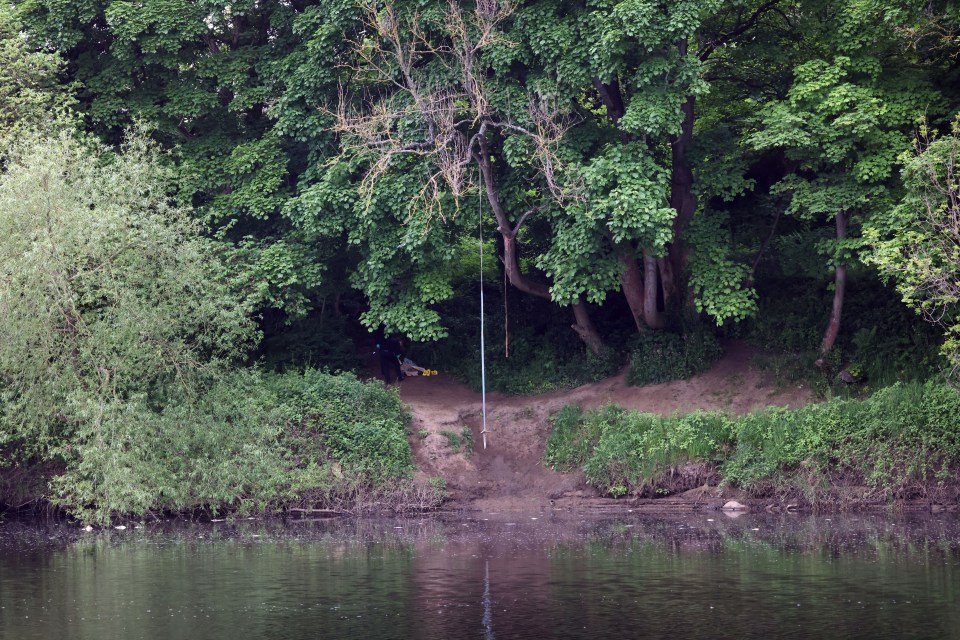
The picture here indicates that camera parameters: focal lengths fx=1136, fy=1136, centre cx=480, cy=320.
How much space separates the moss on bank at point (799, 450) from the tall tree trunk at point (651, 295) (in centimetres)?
325

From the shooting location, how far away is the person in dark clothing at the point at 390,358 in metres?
33.8

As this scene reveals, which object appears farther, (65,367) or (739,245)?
(739,245)

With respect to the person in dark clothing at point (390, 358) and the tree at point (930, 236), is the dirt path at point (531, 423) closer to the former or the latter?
the person in dark clothing at point (390, 358)

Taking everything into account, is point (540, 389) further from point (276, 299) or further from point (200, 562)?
point (200, 562)

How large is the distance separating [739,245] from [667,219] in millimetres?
5302

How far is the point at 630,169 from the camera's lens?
26703 millimetres

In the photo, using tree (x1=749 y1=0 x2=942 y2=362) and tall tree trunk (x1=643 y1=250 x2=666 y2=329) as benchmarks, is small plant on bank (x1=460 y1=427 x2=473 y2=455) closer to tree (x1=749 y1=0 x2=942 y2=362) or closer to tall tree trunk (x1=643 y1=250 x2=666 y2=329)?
tall tree trunk (x1=643 y1=250 x2=666 y2=329)

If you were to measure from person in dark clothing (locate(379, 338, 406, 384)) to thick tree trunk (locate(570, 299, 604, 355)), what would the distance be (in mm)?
5354

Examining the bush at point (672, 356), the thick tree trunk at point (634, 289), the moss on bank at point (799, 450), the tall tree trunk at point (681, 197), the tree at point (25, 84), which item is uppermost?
the tree at point (25, 84)

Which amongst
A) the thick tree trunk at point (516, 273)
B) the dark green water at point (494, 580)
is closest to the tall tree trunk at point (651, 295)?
the thick tree trunk at point (516, 273)

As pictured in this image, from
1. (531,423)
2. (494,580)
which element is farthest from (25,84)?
(494,580)

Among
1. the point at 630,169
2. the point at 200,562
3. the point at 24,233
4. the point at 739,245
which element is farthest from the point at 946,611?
the point at 24,233

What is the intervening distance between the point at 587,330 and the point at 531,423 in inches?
138

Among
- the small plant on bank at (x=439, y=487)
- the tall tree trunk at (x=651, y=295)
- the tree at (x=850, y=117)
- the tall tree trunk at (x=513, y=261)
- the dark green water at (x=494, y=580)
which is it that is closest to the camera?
the dark green water at (x=494, y=580)
